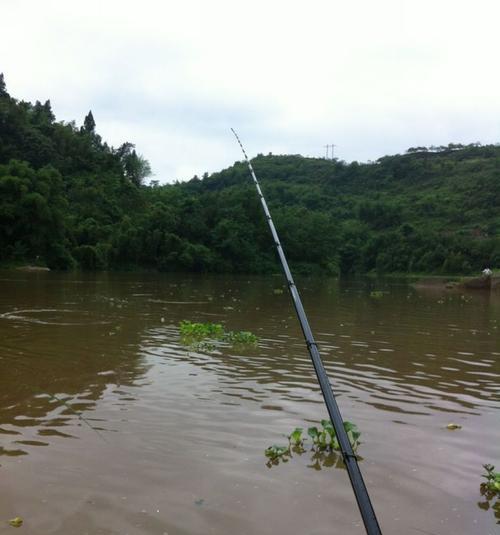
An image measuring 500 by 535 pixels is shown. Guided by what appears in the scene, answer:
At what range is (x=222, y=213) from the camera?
73.7 meters

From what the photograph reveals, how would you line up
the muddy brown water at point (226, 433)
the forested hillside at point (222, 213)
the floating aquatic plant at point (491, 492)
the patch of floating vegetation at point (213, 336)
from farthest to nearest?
1. the forested hillside at point (222, 213)
2. the patch of floating vegetation at point (213, 336)
3. the floating aquatic plant at point (491, 492)
4. the muddy brown water at point (226, 433)

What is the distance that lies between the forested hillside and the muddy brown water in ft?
152

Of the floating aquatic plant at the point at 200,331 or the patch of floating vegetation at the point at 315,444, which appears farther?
the floating aquatic plant at the point at 200,331

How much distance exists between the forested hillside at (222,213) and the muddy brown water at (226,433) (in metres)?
46.3

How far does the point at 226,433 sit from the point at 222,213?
68954 mm

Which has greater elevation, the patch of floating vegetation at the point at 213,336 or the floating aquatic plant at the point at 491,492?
the patch of floating vegetation at the point at 213,336

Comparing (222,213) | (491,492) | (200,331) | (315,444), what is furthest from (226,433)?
(222,213)

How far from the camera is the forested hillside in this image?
55156mm

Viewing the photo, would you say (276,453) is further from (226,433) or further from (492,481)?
(492,481)

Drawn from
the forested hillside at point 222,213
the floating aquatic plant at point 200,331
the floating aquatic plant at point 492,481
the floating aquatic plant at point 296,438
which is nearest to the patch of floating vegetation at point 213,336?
the floating aquatic plant at point 200,331

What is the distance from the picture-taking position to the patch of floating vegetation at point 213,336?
11148mm

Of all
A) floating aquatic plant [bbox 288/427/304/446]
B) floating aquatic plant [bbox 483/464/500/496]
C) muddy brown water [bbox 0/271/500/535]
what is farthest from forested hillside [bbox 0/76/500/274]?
floating aquatic plant [bbox 483/464/500/496]

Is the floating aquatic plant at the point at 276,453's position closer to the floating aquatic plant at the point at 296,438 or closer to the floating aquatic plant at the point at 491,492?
the floating aquatic plant at the point at 296,438

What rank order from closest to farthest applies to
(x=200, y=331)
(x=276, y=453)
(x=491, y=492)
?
(x=491, y=492)
(x=276, y=453)
(x=200, y=331)
